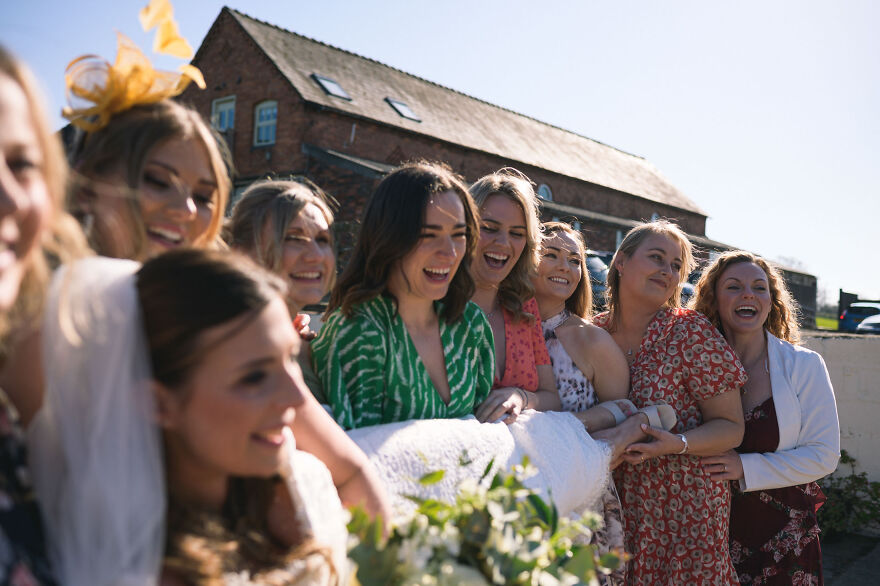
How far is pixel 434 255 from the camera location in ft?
8.46

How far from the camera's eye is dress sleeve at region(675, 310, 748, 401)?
3.28 meters

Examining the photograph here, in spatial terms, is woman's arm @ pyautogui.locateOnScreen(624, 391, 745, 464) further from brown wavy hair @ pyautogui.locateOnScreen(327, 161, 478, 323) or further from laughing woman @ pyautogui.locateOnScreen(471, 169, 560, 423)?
brown wavy hair @ pyautogui.locateOnScreen(327, 161, 478, 323)

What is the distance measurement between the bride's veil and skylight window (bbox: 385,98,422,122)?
1989 centimetres

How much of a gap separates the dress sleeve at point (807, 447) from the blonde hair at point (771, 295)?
0.35m

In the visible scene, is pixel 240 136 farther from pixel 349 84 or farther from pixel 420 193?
pixel 420 193

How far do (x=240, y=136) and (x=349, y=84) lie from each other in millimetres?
3567

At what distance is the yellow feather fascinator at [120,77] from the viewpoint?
1.76 m

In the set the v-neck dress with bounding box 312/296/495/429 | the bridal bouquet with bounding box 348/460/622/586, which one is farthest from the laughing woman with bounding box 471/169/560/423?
the bridal bouquet with bounding box 348/460/622/586

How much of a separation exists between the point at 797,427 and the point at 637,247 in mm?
1250

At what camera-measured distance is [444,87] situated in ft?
82.7

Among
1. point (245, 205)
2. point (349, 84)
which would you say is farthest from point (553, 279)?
point (349, 84)

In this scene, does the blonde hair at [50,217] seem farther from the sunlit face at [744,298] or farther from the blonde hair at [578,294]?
the sunlit face at [744,298]

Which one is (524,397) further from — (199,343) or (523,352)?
(199,343)

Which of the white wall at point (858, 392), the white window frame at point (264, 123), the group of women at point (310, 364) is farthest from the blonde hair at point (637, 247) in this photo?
the white window frame at point (264, 123)
